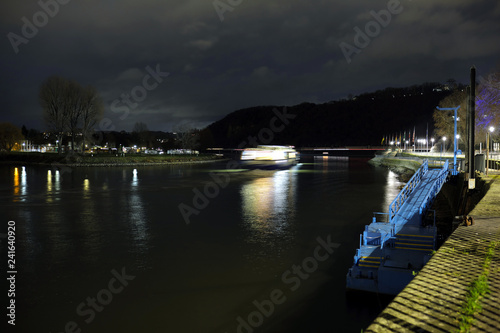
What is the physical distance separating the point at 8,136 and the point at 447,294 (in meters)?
140

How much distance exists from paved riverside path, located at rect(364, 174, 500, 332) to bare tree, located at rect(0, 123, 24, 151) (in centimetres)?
13838

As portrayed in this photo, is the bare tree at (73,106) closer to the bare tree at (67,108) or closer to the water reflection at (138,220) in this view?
the bare tree at (67,108)

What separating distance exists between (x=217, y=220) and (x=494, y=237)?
50.5 feet

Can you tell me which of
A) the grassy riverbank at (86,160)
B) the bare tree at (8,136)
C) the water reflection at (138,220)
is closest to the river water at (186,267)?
the water reflection at (138,220)

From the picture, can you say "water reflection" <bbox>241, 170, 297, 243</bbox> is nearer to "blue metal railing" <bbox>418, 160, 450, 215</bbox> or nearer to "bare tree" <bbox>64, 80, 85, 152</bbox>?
"blue metal railing" <bbox>418, 160, 450, 215</bbox>

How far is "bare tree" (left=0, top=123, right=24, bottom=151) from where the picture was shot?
118m

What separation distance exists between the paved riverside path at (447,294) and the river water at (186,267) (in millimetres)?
3167

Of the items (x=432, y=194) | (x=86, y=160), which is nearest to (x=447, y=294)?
(x=432, y=194)

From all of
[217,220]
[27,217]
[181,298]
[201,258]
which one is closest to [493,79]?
[217,220]

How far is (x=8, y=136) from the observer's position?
118375 mm

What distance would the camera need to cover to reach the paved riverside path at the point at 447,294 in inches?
219

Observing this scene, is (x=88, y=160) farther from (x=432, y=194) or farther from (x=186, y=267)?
(x=432, y=194)

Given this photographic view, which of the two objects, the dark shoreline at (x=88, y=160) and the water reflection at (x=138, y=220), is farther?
the dark shoreline at (x=88, y=160)

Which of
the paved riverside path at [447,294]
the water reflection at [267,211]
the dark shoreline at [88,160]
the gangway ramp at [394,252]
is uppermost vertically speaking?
the dark shoreline at [88,160]
